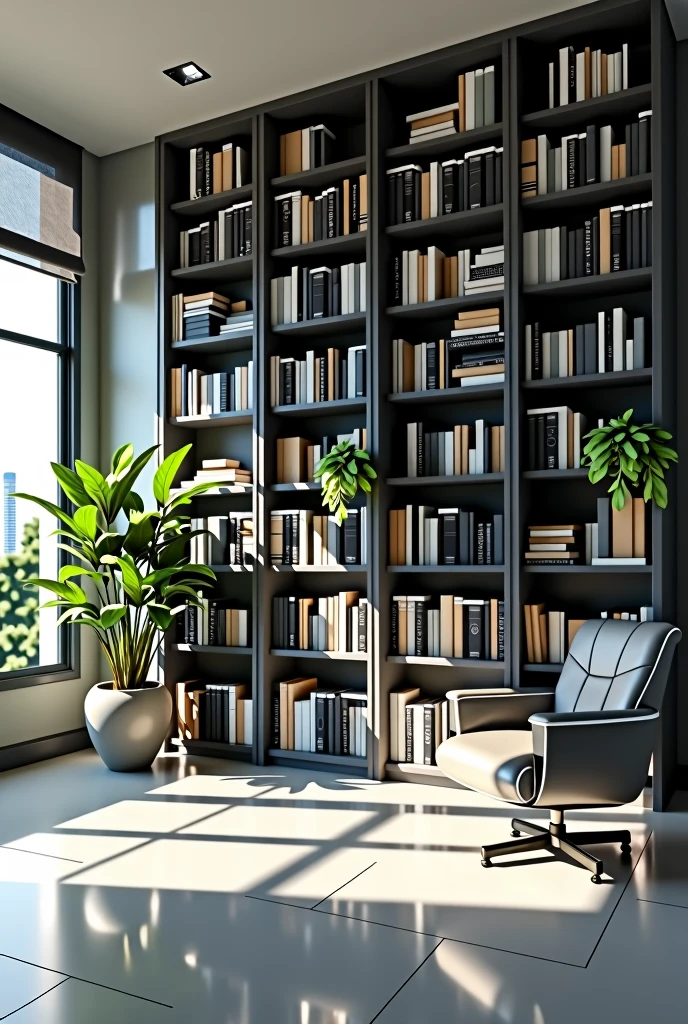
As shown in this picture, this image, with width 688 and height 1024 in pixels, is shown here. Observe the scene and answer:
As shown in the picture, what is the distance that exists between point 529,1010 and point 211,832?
67.1 inches

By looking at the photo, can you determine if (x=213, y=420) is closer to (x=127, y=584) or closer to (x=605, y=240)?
(x=127, y=584)

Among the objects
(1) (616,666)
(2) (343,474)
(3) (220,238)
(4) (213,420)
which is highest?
(3) (220,238)

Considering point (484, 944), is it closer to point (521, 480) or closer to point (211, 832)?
point (211, 832)

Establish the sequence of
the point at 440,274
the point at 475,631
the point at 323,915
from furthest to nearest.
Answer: the point at 440,274, the point at 475,631, the point at 323,915

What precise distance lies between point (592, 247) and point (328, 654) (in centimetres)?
237

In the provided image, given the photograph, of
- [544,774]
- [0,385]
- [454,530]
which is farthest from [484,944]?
[0,385]

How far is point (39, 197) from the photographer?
4.98 meters

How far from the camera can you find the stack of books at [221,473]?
483cm

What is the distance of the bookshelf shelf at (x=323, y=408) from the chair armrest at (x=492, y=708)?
1.61 metres

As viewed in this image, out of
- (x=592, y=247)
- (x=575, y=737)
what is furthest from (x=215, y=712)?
(x=592, y=247)

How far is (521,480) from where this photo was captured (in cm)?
412

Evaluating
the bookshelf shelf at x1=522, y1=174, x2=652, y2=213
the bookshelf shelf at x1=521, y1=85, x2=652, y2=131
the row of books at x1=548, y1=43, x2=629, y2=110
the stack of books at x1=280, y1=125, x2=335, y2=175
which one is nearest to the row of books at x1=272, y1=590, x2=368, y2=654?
the bookshelf shelf at x1=522, y1=174, x2=652, y2=213

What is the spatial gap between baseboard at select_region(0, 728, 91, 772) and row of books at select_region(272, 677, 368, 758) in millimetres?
1258

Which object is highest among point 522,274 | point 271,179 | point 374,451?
point 271,179
